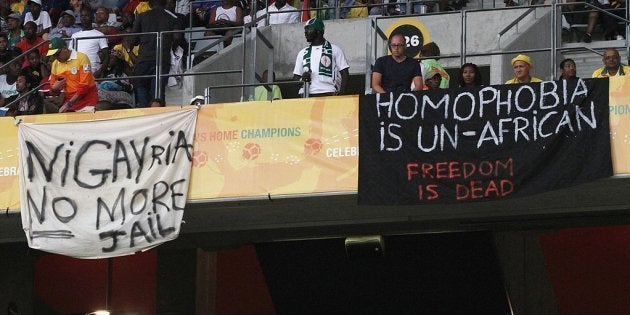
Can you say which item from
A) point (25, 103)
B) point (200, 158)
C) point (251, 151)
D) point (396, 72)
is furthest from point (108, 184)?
point (25, 103)

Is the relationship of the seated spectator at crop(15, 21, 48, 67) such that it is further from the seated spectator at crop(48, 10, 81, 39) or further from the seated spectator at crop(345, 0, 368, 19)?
the seated spectator at crop(345, 0, 368, 19)

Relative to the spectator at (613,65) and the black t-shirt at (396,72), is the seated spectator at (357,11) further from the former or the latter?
the spectator at (613,65)

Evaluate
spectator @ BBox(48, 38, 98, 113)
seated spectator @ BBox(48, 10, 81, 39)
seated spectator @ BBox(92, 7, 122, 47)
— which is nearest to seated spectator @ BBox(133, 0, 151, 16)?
seated spectator @ BBox(92, 7, 122, 47)

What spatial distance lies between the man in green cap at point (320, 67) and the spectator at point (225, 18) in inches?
174

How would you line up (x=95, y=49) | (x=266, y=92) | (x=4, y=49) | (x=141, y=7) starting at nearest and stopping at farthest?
(x=266, y=92) < (x=95, y=49) < (x=4, y=49) < (x=141, y=7)

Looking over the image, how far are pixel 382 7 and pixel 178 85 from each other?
3307 millimetres

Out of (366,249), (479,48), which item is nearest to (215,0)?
(479,48)

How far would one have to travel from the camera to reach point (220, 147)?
16000 millimetres

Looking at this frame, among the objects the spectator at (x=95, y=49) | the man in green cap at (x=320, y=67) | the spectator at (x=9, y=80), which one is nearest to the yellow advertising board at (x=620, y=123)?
the man in green cap at (x=320, y=67)

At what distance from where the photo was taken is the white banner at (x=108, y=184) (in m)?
16.0

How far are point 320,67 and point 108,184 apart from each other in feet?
9.38

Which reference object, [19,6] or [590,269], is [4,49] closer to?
[19,6]

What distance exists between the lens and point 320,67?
56.4 ft

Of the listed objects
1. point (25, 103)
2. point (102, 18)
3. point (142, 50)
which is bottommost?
point (25, 103)
